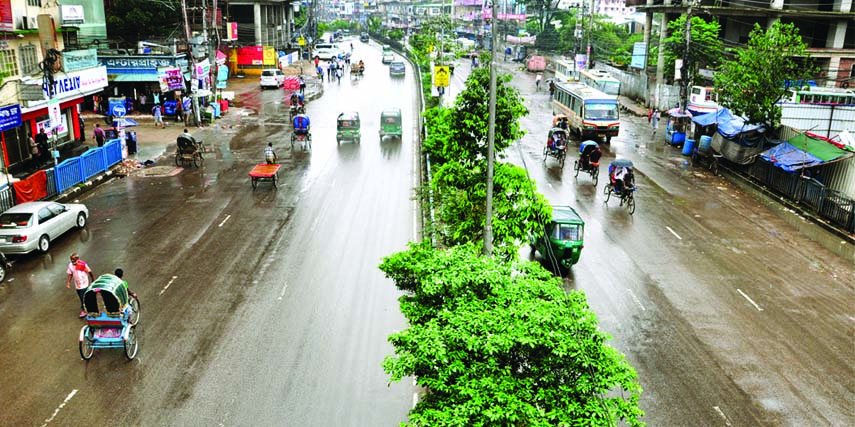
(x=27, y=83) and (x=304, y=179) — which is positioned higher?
Result: (x=27, y=83)

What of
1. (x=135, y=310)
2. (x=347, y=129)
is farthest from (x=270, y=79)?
(x=135, y=310)

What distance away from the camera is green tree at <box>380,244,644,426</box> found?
8164mm

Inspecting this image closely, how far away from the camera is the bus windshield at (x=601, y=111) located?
131ft

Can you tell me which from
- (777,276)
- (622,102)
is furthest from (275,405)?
(622,102)

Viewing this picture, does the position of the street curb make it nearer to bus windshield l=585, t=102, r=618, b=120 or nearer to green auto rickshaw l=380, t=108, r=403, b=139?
green auto rickshaw l=380, t=108, r=403, b=139

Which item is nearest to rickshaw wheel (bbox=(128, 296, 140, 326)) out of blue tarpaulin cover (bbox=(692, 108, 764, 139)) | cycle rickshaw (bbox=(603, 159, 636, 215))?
cycle rickshaw (bbox=(603, 159, 636, 215))

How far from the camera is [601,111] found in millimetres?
40031

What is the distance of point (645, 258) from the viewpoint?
70.9 ft

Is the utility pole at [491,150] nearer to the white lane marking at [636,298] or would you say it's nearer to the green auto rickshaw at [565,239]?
the white lane marking at [636,298]

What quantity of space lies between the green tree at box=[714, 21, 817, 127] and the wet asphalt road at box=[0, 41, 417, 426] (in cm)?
1610

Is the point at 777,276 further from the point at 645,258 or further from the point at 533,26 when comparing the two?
the point at 533,26

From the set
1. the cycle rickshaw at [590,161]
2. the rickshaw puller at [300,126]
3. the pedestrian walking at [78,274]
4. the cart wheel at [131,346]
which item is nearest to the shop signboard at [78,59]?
the rickshaw puller at [300,126]

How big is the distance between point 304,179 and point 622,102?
37.4 meters

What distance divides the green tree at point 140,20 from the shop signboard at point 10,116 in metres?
29.4
